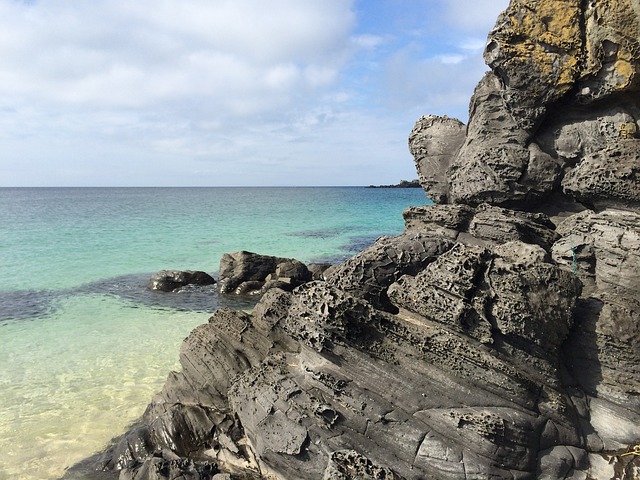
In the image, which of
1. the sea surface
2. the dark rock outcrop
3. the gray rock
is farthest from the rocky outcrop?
the gray rock

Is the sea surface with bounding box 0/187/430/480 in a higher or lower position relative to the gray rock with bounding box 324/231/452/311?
lower

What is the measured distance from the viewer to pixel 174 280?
17781mm

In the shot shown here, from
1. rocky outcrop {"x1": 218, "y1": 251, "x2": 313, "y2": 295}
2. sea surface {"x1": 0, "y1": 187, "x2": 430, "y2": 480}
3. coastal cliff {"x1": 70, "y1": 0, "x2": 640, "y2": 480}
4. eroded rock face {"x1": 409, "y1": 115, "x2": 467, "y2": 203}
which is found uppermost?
eroded rock face {"x1": 409, "y1": 115, "x2": 467, "y2": 203}

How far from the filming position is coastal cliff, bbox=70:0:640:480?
4.46 m

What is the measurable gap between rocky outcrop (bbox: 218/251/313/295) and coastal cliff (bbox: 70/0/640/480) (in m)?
10.7

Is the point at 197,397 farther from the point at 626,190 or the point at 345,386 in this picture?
the point at 626,190

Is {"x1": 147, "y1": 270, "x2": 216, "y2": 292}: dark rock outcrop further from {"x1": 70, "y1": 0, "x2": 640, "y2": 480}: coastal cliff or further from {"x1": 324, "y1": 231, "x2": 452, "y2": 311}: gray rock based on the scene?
{"x1": 324, "y1": 231, "x2": 452, "y2": 311}: gray rock

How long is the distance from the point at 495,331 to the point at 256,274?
14007 millimetres

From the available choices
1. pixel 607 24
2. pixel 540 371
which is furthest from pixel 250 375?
pixel 607 24

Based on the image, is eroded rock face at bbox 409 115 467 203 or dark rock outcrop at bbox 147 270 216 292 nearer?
eroded rock face at bbox 409 115 467 203

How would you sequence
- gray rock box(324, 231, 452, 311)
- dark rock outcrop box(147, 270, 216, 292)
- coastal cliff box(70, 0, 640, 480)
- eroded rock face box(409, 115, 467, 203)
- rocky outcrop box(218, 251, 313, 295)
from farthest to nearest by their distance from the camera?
dark rock outcrop box(147, 270, 216, 292) → rocky outcrop box(218, 251, 313, 295) → eroded rock face box(409, 115, 467, 203) → gray rock box(324, 231, 452, 311) → coastal cliff box(70, 0, 640, 480)

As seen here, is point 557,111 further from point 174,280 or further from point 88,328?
point 174,280

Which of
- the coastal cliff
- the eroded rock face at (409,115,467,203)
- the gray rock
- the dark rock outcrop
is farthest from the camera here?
the dark rock outcrop

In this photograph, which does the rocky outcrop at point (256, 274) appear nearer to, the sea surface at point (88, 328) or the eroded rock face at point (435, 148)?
the sea surface at point (88, 328)
